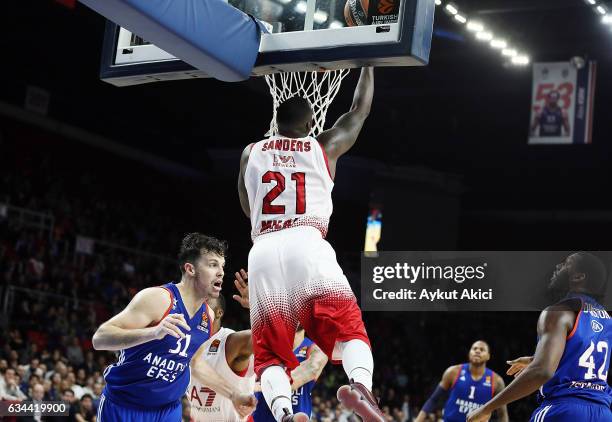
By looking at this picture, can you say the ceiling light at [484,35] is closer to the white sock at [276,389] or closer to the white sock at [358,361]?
the white sock at [358,361]

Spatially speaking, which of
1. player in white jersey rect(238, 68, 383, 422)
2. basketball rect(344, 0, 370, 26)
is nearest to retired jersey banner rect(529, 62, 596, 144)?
basketball rect(344, 0, 370, 26)

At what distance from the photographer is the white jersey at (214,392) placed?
7.33m

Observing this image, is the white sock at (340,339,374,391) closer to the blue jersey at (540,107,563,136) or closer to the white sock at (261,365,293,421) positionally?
the white sock at (261,365,293,421)

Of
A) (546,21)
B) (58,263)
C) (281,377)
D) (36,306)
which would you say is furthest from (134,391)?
(546,21)

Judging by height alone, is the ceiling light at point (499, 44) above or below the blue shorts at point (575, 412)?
above

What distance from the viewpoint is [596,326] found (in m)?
5.59

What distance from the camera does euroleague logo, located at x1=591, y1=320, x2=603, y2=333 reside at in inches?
219

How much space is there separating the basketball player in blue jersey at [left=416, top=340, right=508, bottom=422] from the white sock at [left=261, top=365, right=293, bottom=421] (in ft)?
21.7

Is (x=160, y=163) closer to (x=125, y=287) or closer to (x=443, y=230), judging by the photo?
(x=125, y=287)

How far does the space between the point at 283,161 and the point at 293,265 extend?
0.64 metres

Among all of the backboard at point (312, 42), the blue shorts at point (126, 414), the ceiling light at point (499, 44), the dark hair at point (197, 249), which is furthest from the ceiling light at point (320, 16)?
the ceiling light at point (499, 44)

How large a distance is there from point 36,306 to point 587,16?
12823mm

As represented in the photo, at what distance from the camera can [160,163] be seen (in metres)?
27.3

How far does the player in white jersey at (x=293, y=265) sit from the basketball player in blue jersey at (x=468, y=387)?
21.4 ft
